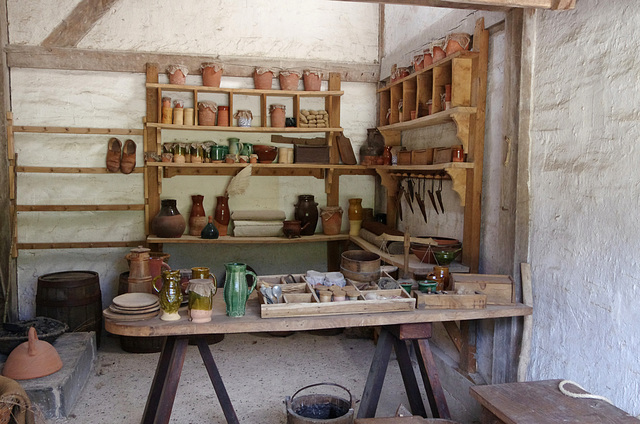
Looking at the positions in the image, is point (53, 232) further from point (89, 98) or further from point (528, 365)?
point (528, 365)

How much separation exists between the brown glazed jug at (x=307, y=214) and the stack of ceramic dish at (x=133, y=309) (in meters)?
2.65

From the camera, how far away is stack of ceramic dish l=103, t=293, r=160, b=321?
8.13ft

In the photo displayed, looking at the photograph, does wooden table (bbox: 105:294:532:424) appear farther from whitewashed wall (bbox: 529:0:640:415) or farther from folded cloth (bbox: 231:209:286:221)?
folded cloth (bbox: 231:209:286:221)

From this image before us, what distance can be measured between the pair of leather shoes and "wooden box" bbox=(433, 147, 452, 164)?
110 inches

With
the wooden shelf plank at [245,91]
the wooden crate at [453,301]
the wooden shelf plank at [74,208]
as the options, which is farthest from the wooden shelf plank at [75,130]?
the wooden crate at [453,301]

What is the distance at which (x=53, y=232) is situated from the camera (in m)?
4.87

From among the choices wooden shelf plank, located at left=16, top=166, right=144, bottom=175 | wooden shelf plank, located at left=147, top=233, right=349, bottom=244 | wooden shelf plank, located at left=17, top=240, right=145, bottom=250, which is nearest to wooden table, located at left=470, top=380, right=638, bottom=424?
wooden shelf plank, located at left=147, top=233, right=349, bottom=244

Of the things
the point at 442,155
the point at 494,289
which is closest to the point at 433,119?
the point at 442,155

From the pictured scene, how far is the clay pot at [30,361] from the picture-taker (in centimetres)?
313

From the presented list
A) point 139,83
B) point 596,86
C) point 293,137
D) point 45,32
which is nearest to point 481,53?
point 596,86

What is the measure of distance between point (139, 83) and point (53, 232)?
1618mm

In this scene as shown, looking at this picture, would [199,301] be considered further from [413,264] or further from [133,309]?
[413,264]

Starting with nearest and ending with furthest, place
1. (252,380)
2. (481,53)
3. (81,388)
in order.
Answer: (481,53)
(81,388)
(252,380)

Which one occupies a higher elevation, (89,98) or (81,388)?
(89,98)
